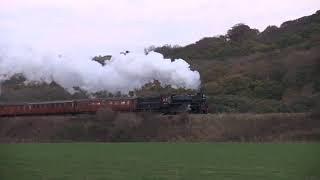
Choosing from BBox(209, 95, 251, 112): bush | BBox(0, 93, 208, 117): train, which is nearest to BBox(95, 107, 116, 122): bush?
BBox(0, 93, 208, 117): train

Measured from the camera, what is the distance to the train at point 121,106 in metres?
68.3

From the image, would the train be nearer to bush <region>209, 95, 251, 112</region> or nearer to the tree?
bush <region>209, 95, 251, 112</region>

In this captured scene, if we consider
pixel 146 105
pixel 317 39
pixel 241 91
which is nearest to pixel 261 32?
pixel 317 39

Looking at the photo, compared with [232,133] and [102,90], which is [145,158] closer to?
[232,133]

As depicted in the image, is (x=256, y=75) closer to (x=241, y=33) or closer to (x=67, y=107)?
(x=67, y=107)

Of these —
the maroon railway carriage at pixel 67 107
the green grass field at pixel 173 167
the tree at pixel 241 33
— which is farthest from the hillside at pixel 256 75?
the green grass field at pixel 173 167

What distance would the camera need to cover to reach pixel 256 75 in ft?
322

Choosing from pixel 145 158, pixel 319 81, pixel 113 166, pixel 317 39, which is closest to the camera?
pixel 113 166

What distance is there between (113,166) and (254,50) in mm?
105125

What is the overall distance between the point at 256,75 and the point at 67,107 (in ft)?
122

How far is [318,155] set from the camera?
114 feet

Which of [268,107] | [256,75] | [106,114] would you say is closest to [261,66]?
[256,75]

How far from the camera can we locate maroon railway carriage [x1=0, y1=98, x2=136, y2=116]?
69.7 metres

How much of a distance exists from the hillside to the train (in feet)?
17.6
